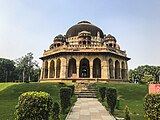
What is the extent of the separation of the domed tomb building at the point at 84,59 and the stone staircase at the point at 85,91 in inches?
291

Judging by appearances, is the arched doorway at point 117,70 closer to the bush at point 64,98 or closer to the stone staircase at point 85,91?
the stone staircase at point 85,91

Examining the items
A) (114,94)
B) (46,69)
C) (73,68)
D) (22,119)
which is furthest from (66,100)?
(46,69)

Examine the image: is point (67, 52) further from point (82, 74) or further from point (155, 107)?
point (155, 107)

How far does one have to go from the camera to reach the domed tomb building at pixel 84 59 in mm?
31609

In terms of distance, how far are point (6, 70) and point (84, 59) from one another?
1232 inches

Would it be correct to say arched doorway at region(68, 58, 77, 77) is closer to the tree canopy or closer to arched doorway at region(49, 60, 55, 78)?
arched doorway at region(49, 60, 55, 78)

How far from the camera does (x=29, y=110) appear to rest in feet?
15.5

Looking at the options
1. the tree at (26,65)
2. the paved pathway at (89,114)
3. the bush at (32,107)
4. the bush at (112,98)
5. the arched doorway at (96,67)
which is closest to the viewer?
the bush at (32,107)

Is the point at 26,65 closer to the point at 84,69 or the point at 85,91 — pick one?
the point at 84,69

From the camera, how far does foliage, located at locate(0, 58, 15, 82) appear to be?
5324 cm

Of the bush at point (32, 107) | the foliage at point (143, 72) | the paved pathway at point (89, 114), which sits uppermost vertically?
the foliage at point (143, 72)

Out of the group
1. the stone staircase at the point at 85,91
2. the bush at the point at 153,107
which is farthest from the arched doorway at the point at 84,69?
the bush at the point at 153,107

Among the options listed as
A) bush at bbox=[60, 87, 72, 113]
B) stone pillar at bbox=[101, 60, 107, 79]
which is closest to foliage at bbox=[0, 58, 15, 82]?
stone pillar at bbox=[101, 60, 107, 79]

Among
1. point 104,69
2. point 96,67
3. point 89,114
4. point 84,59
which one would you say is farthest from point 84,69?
point 89,114
